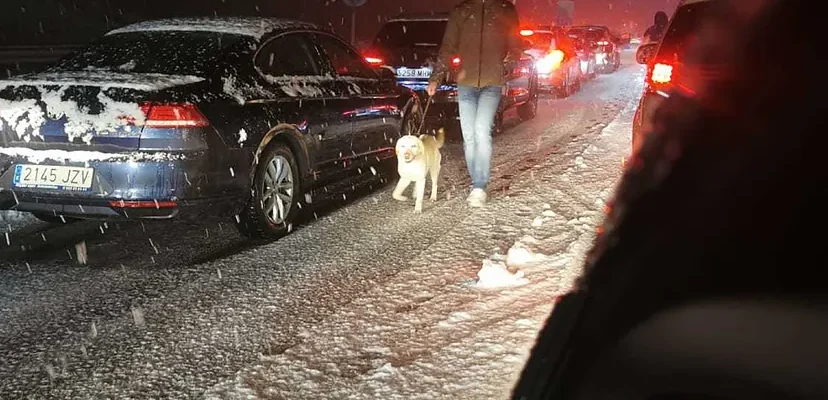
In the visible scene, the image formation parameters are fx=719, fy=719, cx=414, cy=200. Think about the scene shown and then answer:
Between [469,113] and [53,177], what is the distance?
3267 mm

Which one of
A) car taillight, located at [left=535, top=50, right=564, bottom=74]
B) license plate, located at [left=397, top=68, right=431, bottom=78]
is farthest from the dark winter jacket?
car taillight, located at [left=535, top=50, right=564, bottom=74]

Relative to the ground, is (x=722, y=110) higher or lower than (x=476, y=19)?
lower

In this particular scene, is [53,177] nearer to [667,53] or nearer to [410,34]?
[667,53]

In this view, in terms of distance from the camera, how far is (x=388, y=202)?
639 cm

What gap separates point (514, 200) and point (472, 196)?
0.38 m

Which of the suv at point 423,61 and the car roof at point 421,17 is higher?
the car roof at point 421,17

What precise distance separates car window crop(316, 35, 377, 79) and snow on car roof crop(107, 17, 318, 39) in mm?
364

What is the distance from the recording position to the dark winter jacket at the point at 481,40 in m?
5.91

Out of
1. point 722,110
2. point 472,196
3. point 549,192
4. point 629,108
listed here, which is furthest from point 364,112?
point 629,108

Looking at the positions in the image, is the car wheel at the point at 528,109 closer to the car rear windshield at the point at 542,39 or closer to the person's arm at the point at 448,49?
the car rear windshield at the point at 542,39

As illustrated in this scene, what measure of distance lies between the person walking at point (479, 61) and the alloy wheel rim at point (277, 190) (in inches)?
58.2

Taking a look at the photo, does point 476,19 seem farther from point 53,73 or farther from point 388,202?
point 53,73

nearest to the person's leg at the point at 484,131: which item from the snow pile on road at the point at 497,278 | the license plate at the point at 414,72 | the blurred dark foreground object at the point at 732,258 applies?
the snow pile on road at the point at 497,278

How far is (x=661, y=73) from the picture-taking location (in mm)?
5035
